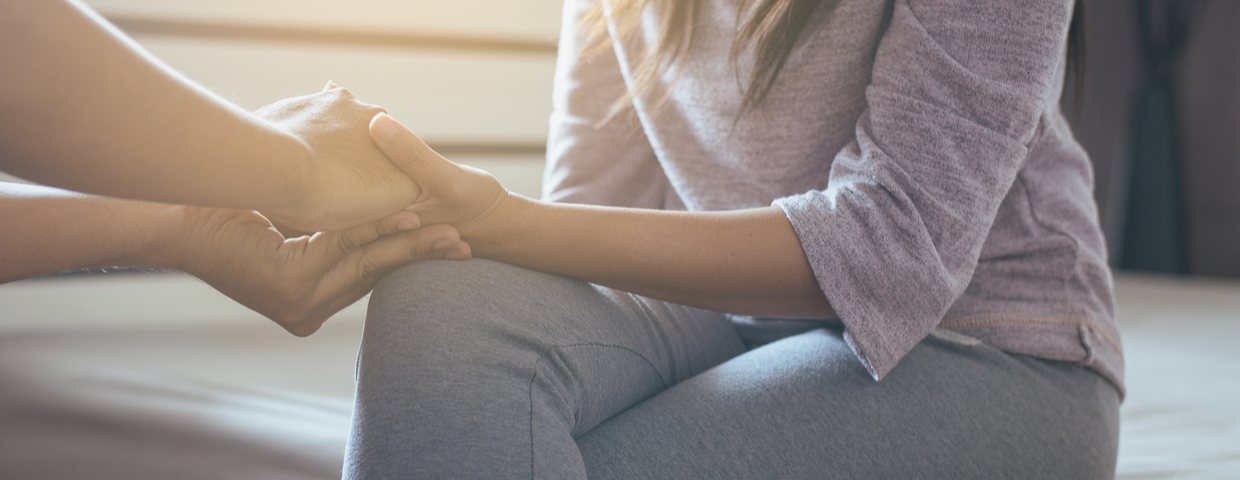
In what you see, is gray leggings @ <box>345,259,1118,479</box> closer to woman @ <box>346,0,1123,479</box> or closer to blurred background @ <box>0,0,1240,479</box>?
woman @ <box>346,0,1123,479</box>

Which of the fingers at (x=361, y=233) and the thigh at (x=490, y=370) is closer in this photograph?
the thigh at (x=490, y=370)

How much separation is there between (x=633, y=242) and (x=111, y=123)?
1.10ft

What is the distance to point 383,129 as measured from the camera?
519mm

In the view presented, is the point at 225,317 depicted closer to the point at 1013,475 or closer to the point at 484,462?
the point at 484,462

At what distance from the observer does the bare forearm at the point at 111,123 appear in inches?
13.8

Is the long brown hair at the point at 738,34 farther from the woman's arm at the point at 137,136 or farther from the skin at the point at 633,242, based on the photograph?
the woman's arm at the point at 137,136

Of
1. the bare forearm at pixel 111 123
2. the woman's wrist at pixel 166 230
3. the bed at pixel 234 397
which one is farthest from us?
the bed at pixel 234 397

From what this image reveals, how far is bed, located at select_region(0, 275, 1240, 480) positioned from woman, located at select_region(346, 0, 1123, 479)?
339 mm

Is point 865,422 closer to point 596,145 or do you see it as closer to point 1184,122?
point 596,145

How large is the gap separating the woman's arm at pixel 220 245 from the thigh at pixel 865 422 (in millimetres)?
203

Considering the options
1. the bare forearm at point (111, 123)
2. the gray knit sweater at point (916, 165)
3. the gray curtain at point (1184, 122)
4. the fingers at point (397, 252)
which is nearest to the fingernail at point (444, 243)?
the fingers at point (397, 252)

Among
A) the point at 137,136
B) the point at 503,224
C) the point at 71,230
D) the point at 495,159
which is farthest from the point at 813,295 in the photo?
the point at 495,159

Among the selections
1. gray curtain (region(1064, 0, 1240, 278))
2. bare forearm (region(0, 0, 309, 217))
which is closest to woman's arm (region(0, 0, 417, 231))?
bare forearm (region(0, 0, 309, 217))

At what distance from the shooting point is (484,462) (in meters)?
0.39
